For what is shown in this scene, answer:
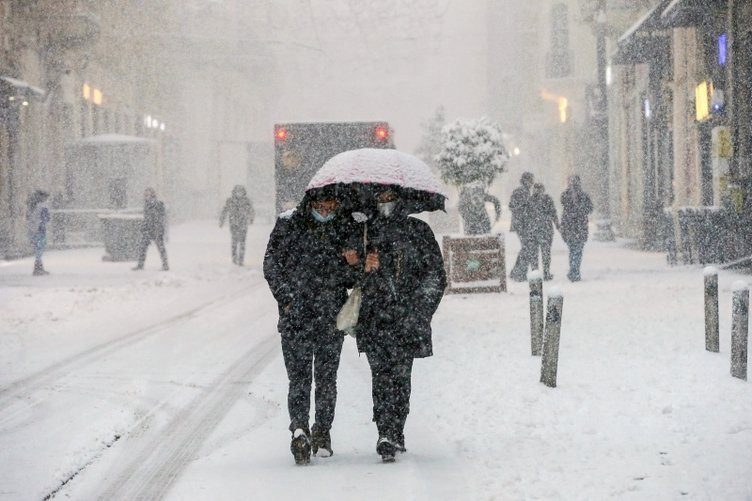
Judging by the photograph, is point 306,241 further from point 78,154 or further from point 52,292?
point 78,154

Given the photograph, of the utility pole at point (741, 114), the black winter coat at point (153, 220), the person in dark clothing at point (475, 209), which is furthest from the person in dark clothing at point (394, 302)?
the black winter coat at point (153, 220)

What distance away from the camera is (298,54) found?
83.9 m

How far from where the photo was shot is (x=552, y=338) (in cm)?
875

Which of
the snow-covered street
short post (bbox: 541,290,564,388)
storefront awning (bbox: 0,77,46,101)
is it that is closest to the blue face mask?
the snow-covered street

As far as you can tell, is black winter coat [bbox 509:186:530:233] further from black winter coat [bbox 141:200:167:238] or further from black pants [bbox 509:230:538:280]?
black winter coat [bbox 141:200:167:238]

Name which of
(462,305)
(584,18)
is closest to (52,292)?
(462,305)

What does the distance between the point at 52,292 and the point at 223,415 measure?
10.9 m

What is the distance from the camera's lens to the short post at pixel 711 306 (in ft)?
33.2

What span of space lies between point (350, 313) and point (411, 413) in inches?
79.6

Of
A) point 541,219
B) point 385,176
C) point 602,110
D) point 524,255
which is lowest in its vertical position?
point 524,255

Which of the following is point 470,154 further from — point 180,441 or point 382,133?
point 180,441

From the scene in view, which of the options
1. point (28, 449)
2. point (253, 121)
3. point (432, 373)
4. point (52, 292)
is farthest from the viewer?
point (253, 121)

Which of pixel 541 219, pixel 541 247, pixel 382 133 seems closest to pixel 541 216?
pixel 541 219

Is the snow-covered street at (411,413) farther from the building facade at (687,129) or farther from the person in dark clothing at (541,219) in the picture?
the building facade at (687,129)
